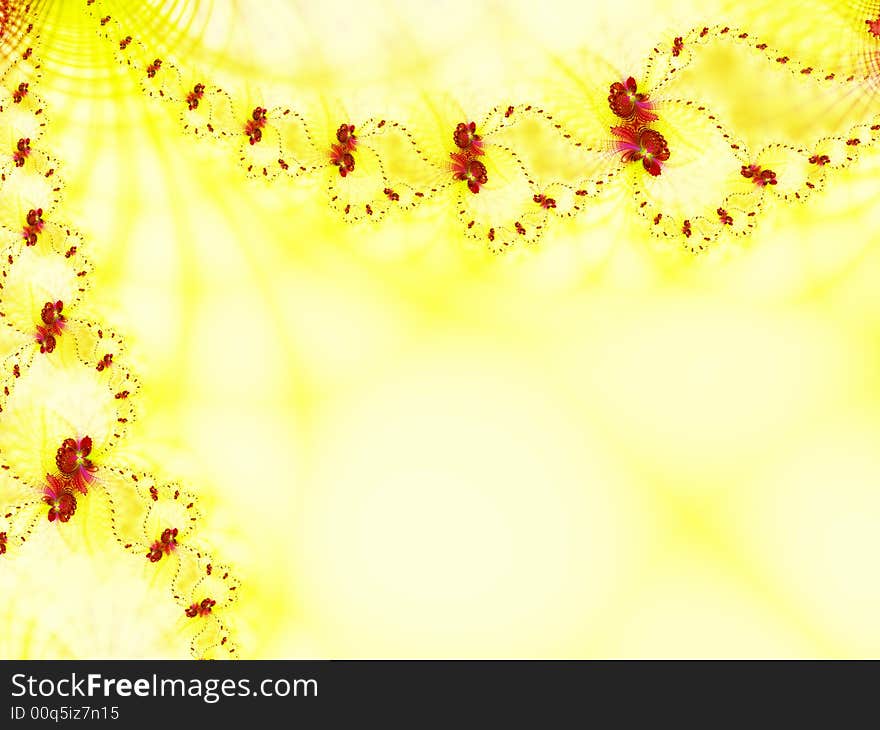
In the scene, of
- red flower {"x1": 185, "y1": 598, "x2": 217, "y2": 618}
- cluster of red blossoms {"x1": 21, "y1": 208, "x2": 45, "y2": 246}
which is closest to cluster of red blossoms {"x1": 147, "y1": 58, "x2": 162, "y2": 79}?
cluster of red blossoms {"x1": 21, "y1": 208, "x2": 45, "y2": 246}

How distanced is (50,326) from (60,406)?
0.13 meters

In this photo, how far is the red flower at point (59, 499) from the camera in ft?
3.52

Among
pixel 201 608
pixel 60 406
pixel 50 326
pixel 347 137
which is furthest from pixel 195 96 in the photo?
pixel 201 608

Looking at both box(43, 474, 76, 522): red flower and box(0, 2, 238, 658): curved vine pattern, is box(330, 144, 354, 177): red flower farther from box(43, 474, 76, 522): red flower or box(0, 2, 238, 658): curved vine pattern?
box(43, 474, 76, 522): red flower

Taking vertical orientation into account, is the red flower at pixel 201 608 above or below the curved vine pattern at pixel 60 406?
below

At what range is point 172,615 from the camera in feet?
3.47

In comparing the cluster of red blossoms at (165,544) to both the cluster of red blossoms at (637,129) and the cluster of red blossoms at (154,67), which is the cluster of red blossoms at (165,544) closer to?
the cluster of red blossoms at (154,67)

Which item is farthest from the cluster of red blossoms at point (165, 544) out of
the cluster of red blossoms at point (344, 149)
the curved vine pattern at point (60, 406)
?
the cluster of red blossoms at point (344, 149)

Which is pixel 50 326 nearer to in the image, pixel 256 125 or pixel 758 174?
pixel 256 125

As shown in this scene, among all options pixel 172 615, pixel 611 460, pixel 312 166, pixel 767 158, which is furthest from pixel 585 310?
pixel 172 615

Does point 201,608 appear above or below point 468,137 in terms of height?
below

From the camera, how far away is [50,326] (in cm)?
112

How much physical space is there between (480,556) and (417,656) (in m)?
0.18

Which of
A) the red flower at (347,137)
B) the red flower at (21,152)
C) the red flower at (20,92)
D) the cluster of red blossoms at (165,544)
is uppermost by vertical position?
the red flower at (20,92)
